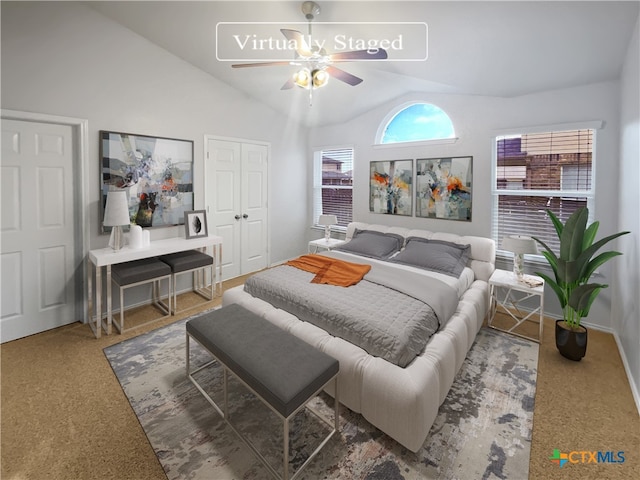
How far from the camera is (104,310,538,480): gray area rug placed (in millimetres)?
1582

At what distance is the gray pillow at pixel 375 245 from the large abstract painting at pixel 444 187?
58cm

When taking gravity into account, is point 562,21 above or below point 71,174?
above

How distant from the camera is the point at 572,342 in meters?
2.49

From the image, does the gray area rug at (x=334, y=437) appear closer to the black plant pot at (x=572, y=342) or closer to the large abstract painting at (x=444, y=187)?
the black plant pot at (x=572, y=342)

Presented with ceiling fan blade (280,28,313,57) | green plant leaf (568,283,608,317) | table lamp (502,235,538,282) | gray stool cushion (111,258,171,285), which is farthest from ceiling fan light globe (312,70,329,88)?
green plant leaf (568,283,608,317)

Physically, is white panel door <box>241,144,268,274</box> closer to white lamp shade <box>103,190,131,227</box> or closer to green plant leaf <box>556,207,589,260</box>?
white lamp shade <box>103,190,131,227</box>

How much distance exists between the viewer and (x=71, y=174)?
3.00 meters

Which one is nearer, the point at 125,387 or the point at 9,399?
the point at 9,399

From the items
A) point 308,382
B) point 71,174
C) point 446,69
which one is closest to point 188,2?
point 71,174

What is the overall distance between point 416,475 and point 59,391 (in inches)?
95.0

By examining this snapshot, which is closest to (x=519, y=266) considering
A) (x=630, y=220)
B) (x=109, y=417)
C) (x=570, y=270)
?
(x=570, y=270)

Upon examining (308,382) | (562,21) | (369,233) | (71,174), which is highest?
(562,21)

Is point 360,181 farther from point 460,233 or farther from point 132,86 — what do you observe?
point 132,86

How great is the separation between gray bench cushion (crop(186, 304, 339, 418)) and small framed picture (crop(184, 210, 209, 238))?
184 centimetres
